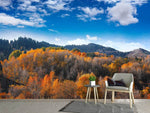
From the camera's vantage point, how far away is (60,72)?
5996mm

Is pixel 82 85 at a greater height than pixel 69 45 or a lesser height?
lesser

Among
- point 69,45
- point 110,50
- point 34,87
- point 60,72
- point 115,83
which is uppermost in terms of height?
point 69,45

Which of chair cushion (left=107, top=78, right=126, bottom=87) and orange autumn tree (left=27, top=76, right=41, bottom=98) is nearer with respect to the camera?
chair cushion (left=107, top=78, right=126, bottom=87)

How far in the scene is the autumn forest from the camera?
18.9 feet

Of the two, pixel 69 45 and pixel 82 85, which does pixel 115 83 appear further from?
pixel 69 45

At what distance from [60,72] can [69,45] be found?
1.17 m

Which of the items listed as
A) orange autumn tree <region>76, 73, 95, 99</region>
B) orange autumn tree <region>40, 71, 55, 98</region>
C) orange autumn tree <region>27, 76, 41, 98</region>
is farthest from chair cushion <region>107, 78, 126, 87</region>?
orange autumn tree <region>27, 76, 41, 98</region>

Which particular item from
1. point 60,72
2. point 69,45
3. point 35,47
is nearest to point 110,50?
point 69,45

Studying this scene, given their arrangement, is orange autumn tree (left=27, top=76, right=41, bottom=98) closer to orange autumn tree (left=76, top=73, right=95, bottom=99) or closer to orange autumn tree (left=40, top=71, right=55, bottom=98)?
orange autumn tree (left=40, top=71, right=55, bottom=98)

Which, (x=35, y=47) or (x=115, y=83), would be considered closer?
(x=115, y=83)

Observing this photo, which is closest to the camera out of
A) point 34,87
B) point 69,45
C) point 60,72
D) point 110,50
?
point 34,87

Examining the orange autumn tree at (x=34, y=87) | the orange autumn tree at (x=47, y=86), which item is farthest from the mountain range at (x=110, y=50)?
the orange autumn tree at (x=34, y=87)

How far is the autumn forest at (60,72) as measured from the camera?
5.76 meters

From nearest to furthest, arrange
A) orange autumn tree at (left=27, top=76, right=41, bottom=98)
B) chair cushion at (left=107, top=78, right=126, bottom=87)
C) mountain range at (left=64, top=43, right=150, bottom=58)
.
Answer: chair cushion at (left=107, top=78, right=126, bottom=87) → orange autumn tree at (left=27, top=76, right=41, bottom=98) → mountain range at (left=64, top=43, right=150, bottom=58)
